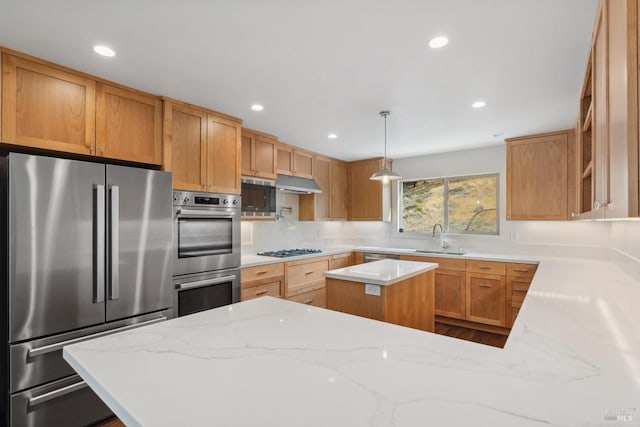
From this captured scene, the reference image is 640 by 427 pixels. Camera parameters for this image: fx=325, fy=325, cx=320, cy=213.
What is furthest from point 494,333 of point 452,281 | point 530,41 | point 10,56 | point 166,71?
point 10,56

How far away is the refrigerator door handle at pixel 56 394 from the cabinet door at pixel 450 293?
3.71m

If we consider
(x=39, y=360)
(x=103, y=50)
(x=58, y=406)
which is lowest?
(x=58, y=406)

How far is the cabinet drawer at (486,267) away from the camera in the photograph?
3790mm

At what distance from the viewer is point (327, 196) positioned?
16.1 ft

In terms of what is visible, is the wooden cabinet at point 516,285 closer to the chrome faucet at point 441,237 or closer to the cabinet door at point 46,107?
the chrome faucet at point 441,237

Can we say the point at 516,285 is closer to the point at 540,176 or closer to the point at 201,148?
the point at 540,176

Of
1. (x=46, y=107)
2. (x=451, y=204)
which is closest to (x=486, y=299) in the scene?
(x=451, y=204)

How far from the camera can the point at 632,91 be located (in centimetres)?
80

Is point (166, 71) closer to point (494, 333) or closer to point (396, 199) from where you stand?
point (396, 199)

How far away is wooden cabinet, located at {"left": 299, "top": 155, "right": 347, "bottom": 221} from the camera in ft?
15.6

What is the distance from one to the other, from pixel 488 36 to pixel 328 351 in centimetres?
180

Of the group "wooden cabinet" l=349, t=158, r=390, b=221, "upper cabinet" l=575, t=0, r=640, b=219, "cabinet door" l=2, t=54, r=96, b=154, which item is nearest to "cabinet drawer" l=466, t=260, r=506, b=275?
"wooden cabinet" l=349, t=158, r=390, b=221

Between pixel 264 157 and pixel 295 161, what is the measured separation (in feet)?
2.31

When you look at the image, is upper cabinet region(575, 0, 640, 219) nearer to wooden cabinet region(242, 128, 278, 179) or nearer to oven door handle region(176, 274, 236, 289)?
oven door handle region(176, 274, 236, 289)
